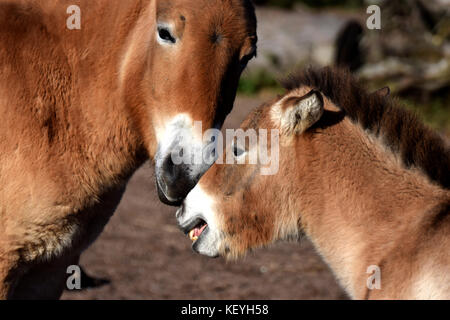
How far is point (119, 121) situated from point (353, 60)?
34.1 ft

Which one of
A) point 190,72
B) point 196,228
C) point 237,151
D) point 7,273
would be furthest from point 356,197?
point 7,273

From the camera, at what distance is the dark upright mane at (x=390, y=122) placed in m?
3.69

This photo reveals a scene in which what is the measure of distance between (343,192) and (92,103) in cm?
161

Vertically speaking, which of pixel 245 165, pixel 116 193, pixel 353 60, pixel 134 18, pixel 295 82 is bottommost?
pixel 353 60

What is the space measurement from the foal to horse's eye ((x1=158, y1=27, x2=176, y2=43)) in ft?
2.14

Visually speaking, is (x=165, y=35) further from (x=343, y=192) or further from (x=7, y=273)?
(x=7, y=273)

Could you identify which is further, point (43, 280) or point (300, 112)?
point (43, 280)

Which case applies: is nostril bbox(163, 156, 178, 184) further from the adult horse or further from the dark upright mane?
the dark upright mane

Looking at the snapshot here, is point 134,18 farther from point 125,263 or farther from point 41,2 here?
point 125,263

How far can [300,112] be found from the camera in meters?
3.60

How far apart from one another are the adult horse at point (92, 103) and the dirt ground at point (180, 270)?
2.50 m

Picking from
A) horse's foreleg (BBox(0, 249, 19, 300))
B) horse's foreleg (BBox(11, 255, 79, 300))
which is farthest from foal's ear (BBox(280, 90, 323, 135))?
horse's foreleg (BBox(0, 249, 19, 300))

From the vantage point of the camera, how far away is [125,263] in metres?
7.31
